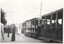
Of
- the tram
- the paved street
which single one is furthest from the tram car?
the paved street

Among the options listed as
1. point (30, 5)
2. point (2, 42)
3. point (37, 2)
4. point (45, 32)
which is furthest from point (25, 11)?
point (2, 42)

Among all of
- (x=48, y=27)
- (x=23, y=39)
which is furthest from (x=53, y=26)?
(x=23, y=39)

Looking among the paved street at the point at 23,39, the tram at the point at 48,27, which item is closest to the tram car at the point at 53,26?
the tram at the point at 48,27

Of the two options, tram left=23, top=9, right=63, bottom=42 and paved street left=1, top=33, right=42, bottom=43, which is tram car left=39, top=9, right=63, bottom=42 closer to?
tram left=23, top=9, right=63, bottom=42

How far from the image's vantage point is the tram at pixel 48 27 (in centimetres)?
230

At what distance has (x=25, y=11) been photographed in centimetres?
226

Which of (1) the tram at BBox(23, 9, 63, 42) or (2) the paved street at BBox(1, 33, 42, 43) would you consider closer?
(2) the paved street at BBox(1, 33, 42, 43)

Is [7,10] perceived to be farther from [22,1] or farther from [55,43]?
[55,43]

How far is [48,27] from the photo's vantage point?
2330mm

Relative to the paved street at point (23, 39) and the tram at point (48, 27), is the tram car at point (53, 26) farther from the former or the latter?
the paved street at point (23, 39)

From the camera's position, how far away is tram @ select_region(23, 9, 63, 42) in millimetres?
2297

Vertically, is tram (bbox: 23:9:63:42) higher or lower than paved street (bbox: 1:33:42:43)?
higher

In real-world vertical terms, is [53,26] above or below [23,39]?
above

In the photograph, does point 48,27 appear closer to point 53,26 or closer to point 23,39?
point 53,26
